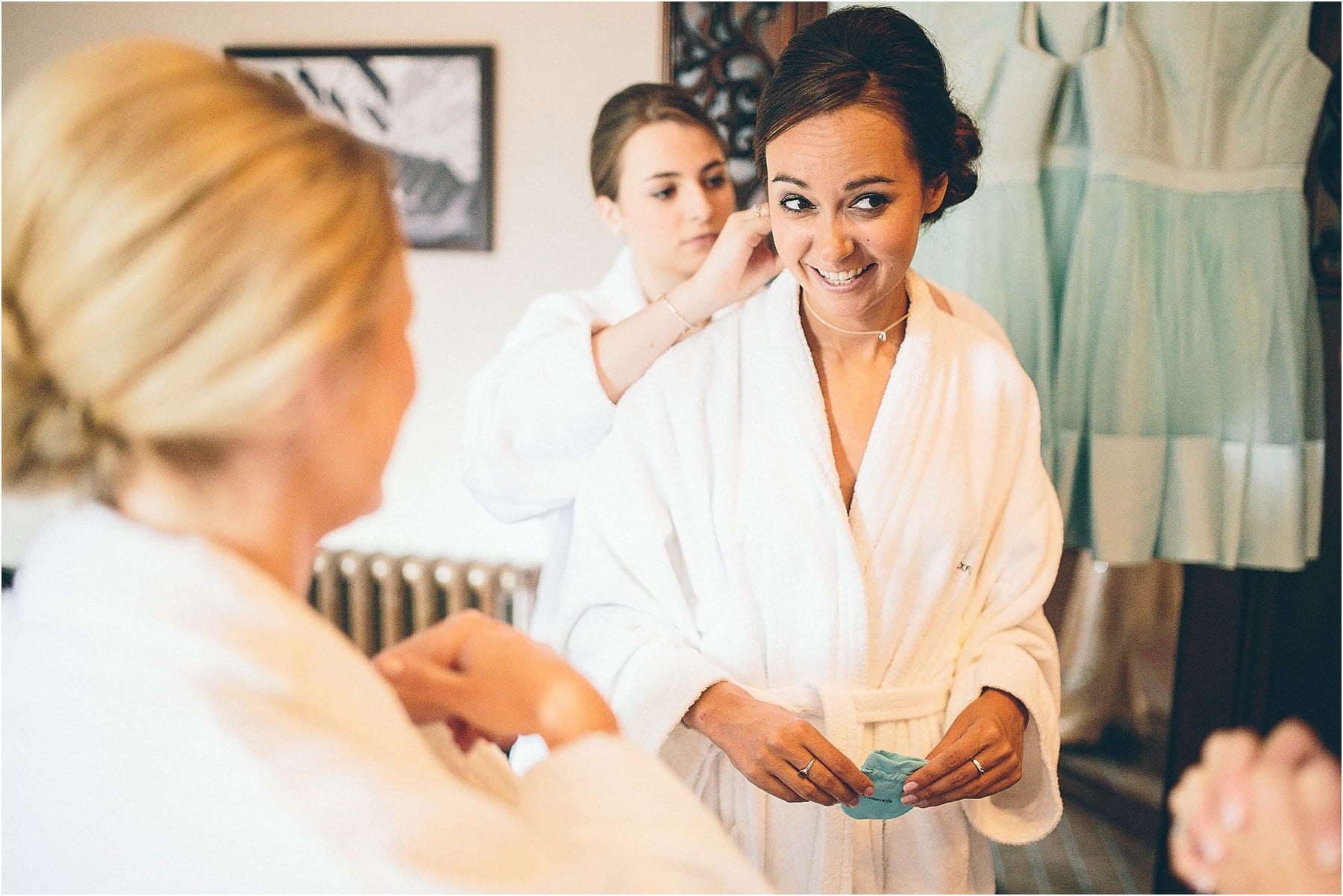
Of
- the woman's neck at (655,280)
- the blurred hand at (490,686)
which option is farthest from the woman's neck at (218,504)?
the woman's neck at (655,280)

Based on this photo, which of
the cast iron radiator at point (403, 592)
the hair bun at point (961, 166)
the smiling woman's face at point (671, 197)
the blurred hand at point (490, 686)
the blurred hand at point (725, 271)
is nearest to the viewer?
the blurred hand at point (490, 686)

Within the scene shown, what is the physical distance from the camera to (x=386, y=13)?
2475mm

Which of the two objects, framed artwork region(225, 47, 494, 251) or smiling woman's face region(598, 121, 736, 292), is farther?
framed artwork region(225, 47, 494, 251)

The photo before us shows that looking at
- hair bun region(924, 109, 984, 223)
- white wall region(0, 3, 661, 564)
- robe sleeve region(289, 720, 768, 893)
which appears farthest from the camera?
white wall region(0, 3, 661, 564)

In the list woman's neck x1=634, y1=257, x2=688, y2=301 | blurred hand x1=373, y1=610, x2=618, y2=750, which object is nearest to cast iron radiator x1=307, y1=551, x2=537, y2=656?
woman's neck x1=634, y1=257, x2=688, y2=301

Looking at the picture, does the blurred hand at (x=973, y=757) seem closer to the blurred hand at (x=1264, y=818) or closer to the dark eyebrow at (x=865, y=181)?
the blurred hand at (x=1264, y=818)

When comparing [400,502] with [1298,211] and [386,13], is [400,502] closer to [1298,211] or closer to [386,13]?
[386,13]

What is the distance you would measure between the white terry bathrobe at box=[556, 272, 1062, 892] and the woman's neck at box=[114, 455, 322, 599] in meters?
0.60

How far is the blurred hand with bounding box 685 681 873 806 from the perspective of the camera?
1.07m

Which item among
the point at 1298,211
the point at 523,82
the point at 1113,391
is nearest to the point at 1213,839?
the point at 1113,391

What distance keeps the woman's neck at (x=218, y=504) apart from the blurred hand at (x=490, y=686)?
15 centimetres

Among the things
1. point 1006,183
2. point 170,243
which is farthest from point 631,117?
point 170,243

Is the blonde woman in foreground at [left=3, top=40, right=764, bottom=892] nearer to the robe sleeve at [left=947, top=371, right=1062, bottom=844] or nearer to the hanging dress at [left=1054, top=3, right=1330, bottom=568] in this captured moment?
the robe sleeve at [left=947, top=371, right=1062, bottom=844]

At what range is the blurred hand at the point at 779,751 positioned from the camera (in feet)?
3.50
